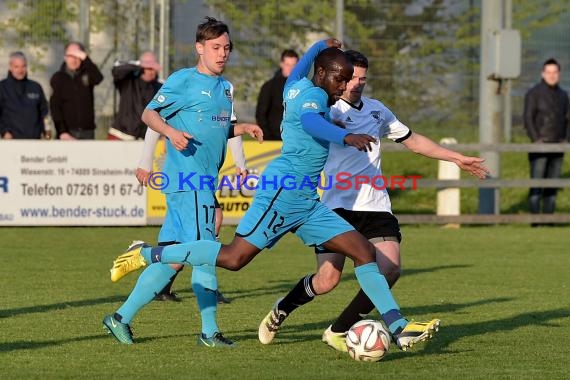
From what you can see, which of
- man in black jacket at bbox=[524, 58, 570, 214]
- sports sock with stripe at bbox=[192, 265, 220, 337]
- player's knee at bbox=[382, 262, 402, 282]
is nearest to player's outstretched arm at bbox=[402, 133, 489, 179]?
player's knee at bbox=[382, 262, 402, 282]

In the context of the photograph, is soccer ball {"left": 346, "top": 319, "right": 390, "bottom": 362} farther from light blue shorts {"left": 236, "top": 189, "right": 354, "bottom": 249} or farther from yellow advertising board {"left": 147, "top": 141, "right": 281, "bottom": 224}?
yellow advertising board {"left": 147, "top": 141, "right": 281, "bottom": 224}

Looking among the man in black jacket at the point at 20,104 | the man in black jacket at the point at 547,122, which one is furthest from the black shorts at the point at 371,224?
the man in black jacket at the point at 547,122

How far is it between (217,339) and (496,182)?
11.8 m

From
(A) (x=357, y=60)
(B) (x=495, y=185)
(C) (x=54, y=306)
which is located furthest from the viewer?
(B) (x=495, y=185)

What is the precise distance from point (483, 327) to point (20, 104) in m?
10.8

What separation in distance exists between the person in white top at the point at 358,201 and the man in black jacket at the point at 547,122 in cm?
1133

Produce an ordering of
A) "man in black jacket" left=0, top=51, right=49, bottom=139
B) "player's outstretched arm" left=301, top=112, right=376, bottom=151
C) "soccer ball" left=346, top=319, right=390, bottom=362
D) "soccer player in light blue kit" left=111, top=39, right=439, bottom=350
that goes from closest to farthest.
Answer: "player's outstretched arm" left=301, top=112, right=376, bottom=151 < "soccer ball" left=346, top=319, right=390, bottom=362 < "soccer player in light blue kit" left=111, top=39, right=439, bottom=350 < "man in black jacket" left=0, top=51, right=49, bottom=139

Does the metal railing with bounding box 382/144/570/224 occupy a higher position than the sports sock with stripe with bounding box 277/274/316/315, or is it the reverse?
the metal railing with bounding box 382/144/570/224

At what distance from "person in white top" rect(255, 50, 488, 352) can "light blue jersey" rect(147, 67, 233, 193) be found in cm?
76

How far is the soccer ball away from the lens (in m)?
8.38

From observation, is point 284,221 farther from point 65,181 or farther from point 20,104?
point 20,104

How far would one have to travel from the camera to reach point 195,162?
9305 millimetres

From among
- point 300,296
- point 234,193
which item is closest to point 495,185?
point 234,193

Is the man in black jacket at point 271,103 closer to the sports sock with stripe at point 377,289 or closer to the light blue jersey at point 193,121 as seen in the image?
the light blue jersey at point 193,121
